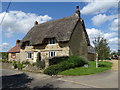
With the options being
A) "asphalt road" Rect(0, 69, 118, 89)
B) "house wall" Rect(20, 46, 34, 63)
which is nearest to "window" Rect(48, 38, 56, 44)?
"house wall" Rect(20, 46, 34, 63)

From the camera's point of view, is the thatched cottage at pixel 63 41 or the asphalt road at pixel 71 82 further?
the thatched cottage at pixel 63 41

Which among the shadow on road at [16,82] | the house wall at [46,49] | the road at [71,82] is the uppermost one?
the house wall at [46,49]

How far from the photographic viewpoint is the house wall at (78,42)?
18.8 meters

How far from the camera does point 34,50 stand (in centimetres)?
2258

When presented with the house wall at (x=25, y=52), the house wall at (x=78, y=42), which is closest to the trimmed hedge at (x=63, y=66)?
the house wall at (x=78, y=42)

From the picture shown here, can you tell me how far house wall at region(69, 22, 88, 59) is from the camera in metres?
18.8

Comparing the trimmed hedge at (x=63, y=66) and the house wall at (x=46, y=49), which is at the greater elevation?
the house wall at (x=46, y=49)

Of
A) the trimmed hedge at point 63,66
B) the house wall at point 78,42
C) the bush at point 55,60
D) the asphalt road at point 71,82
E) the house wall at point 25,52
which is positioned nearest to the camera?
the asphalt road at point 71,82

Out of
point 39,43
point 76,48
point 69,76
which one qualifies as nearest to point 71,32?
point 76,48

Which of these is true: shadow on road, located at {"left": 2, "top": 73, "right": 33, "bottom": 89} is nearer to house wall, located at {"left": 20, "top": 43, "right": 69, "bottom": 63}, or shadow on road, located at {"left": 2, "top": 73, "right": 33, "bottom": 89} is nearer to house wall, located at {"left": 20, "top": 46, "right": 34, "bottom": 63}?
house wall, located at {"left": 20, "top": 43, "right": 69, "bottom": 63}

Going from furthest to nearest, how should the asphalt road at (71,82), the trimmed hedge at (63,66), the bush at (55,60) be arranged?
1. the bush at (55,60)
2. the trimmed hedge at (63,66)
3. the asphalt road at (71,82)

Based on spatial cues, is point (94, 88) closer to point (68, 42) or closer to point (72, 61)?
point (72, 61)

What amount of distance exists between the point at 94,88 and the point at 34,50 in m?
17.0

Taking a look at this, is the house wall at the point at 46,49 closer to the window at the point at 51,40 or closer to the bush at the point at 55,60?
A: the window at the point at 51,40
